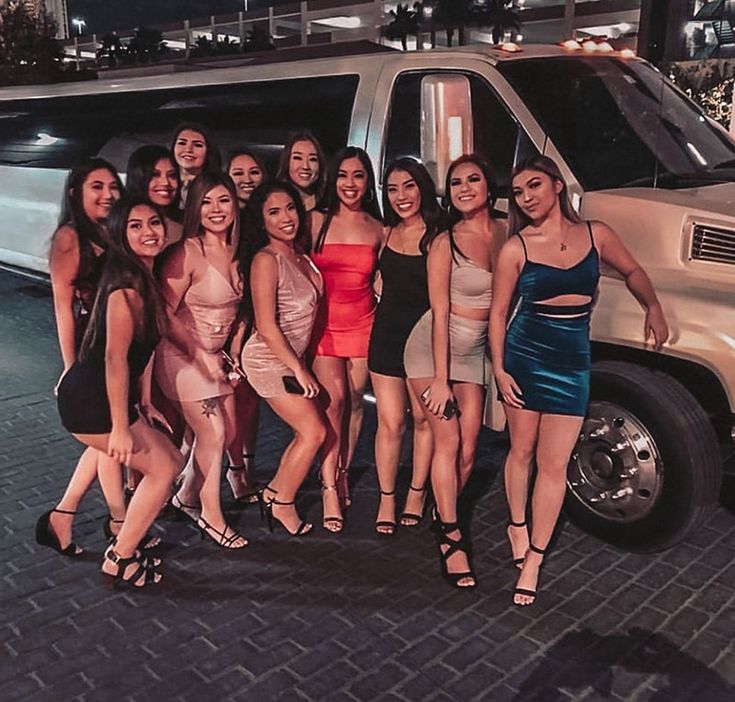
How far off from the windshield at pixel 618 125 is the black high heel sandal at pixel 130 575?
2.58 metres

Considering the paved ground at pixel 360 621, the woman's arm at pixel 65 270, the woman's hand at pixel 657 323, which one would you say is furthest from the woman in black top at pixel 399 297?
the woman's arm at pixel 65 270

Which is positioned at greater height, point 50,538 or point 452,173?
point 452,173

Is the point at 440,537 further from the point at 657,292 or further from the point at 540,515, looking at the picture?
the point at 657,292

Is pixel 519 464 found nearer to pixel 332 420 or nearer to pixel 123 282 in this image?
pixel 332 420

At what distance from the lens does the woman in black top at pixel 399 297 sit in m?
3.65

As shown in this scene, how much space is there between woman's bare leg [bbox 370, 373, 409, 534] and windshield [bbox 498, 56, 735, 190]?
4.22 ft

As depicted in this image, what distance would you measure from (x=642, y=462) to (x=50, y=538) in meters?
2.65

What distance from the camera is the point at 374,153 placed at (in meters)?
4.70

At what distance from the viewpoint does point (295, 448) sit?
3992mm

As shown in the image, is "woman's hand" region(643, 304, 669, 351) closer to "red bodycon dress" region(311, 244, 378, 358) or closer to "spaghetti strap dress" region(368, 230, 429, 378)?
"spaghetti strap dress" region(368, 230, 429, 378)

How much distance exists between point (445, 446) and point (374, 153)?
178 centimetres

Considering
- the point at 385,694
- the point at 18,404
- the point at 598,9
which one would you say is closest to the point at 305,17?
the point at 598,9

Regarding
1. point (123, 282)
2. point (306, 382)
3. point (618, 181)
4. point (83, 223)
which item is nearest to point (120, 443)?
point (123, 282)

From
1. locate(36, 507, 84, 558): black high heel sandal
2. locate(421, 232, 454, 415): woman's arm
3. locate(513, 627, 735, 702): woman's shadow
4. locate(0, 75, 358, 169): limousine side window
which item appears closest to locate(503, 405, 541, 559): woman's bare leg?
locate(421, 232, 454, 415): woman's arm
